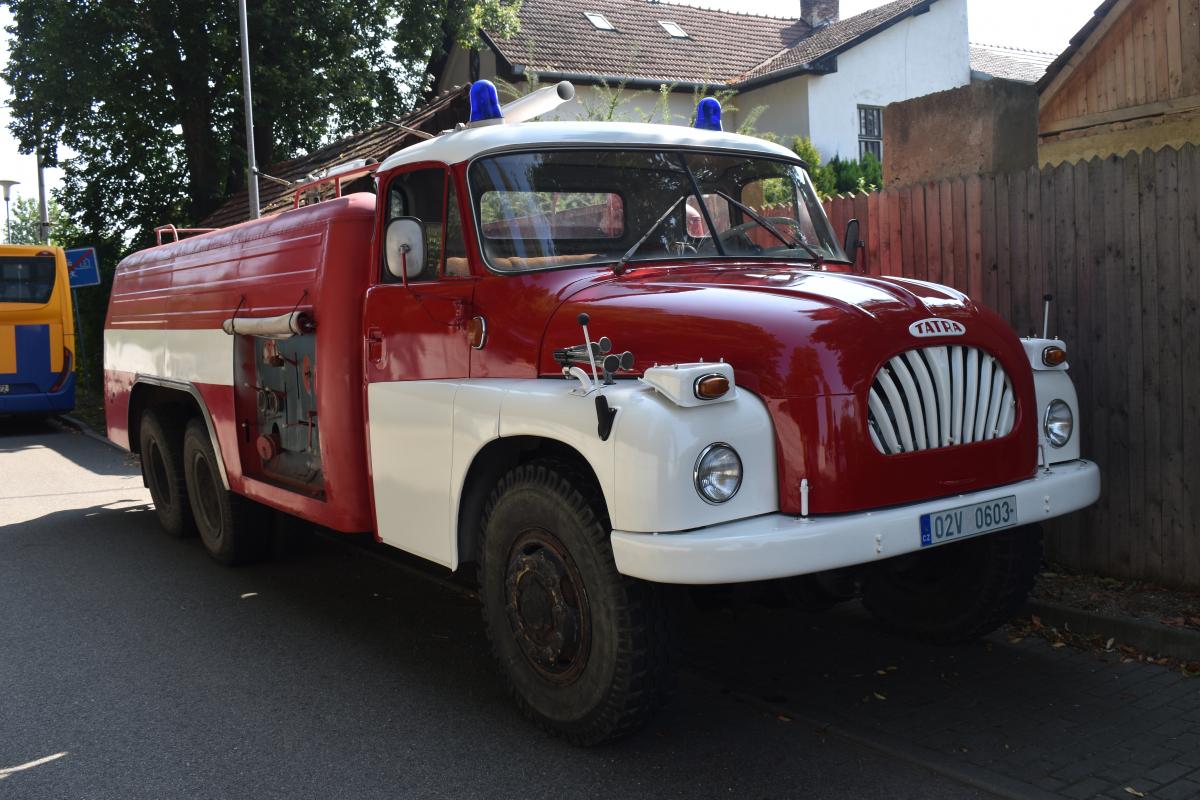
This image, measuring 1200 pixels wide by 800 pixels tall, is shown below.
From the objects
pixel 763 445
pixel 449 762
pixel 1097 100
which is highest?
pixel 1097 100

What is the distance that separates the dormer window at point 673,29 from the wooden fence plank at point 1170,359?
26201mm

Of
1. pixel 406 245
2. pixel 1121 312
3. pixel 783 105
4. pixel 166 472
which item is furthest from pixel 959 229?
pixel 783 105

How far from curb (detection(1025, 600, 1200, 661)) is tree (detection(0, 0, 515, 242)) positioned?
21068 mm

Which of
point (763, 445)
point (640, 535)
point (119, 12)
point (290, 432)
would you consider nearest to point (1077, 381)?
point (763, 445)

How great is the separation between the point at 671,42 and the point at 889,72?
5.65 m

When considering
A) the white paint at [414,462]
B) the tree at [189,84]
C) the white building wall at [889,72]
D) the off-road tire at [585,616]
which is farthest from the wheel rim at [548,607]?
the white building wall at [889,72]

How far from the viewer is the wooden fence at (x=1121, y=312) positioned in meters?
5.67

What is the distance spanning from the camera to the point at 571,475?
4.23 m

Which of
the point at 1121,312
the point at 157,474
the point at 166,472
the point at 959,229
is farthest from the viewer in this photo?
the point at 157,474

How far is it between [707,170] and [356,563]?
150 inches

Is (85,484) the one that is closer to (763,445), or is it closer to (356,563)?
(356,563)

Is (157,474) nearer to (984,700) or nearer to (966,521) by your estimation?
(984,700)

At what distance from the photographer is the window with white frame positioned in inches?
1105

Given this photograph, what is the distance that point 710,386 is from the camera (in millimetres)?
3799
